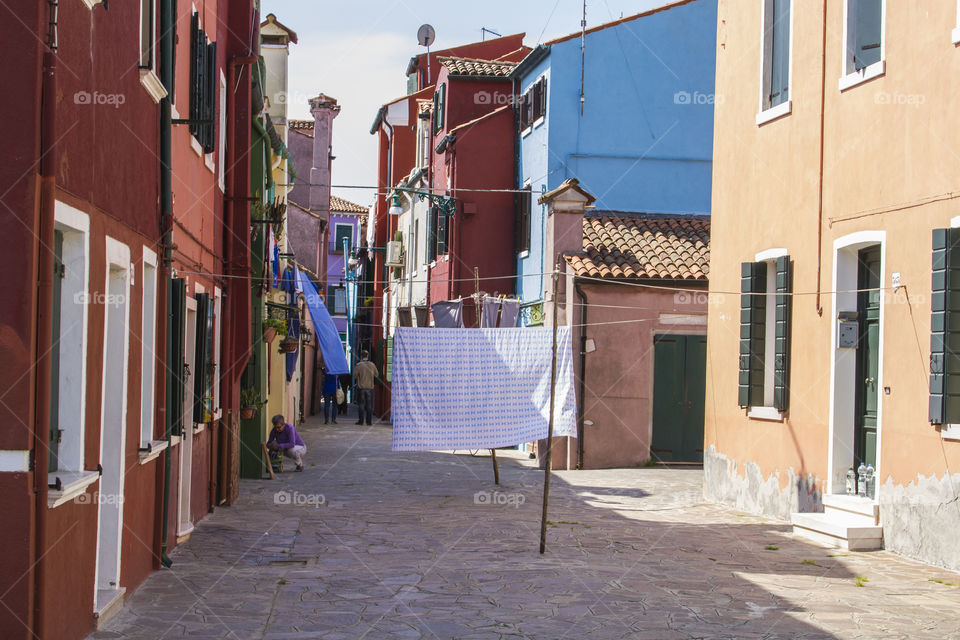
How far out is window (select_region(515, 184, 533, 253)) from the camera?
85.4 feet

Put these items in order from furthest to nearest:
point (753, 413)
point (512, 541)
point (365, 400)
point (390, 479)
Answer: point (365, 400) → point (390, 479) → point (753, 413) → point (512, 541)

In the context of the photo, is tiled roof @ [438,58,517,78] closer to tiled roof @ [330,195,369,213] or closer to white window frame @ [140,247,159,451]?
white window frame @ [140,247,159,451]

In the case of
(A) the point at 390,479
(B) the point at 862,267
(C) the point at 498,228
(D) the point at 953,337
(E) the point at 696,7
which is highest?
(E) the point at 696,7

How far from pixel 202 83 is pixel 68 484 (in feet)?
20.7

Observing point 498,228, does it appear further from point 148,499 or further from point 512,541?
point 148,499

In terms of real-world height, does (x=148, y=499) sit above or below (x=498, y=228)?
below

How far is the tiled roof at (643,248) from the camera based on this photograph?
21078mm

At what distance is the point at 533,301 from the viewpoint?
24031mm

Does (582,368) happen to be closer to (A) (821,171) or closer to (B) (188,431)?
(A) (821,171)

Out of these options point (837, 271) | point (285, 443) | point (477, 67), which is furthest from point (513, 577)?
point (477, 67)

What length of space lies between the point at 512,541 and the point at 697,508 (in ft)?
14.3

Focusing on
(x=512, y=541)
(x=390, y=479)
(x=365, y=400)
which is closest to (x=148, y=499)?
(x=512, y=541)

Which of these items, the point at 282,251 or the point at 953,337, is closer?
the point at 953,337

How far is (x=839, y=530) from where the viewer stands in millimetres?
11984
